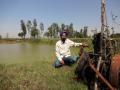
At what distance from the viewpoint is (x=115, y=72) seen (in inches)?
188

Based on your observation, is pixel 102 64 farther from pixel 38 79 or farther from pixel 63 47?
pixel 63 47

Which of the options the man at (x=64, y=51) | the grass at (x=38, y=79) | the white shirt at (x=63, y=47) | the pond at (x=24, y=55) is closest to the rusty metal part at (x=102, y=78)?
the grass at (x=38, y=79)

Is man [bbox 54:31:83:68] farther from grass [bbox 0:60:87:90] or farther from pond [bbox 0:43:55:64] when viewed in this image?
pond [bbox 0:43:55:64]

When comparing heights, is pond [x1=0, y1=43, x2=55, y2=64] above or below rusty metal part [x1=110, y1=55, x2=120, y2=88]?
below

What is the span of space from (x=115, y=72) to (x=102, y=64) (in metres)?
0.45

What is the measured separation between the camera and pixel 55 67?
7555 millimetres

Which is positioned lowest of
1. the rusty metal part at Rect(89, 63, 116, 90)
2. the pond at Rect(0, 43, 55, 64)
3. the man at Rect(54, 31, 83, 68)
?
the pond at Rect(0, 43, 55, 64)

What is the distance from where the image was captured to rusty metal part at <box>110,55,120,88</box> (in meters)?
4.77

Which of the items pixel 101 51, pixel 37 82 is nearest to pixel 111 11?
pixel 101 51

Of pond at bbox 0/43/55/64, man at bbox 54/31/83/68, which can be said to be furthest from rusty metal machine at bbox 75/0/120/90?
pond at bbox 0/43/55/64

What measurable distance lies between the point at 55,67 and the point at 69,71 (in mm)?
768

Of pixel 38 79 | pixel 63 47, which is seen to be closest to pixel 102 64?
pixel 38 79

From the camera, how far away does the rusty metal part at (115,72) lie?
4.77 meters

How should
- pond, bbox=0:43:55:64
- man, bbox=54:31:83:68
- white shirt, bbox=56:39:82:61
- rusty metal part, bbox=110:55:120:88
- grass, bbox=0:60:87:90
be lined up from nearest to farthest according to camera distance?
rusty metal part, bbox=110:55:120:88
grass, bbox=0:60:87:90
man, bbox=54:31:83:68
white shirt, bbox=56:39:82:61
pond, bbox=0:43:55:64
